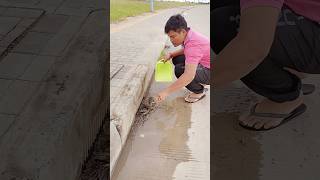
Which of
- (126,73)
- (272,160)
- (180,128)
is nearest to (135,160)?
(180,128)

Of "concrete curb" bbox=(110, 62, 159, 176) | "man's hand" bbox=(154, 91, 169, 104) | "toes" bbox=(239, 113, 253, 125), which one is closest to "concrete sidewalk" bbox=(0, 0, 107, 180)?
"concrete curb" bbox=(110, 62, 159, 176)

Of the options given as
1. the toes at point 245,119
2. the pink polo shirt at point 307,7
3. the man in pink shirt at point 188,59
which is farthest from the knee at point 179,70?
the pink polo shirt at point 307,7

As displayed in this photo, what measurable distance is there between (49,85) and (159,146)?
2.46 feet

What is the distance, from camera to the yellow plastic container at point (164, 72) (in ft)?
10.1

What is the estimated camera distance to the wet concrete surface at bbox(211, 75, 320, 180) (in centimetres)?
218

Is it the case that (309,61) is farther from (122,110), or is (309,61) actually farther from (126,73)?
(126,73)

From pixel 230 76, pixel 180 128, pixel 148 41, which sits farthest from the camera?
pixel 148 41

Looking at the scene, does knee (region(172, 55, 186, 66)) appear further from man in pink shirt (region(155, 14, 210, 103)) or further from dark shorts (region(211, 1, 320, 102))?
dark shorts (region(211, 1, 320, 102))

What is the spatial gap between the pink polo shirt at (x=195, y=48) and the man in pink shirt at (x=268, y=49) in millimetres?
127

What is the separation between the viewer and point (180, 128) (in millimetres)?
2828

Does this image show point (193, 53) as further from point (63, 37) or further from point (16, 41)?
point (16, 41)

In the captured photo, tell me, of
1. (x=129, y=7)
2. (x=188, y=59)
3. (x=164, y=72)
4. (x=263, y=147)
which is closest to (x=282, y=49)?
(x=263, y=147)

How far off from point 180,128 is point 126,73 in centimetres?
65

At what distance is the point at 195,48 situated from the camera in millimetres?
2779
